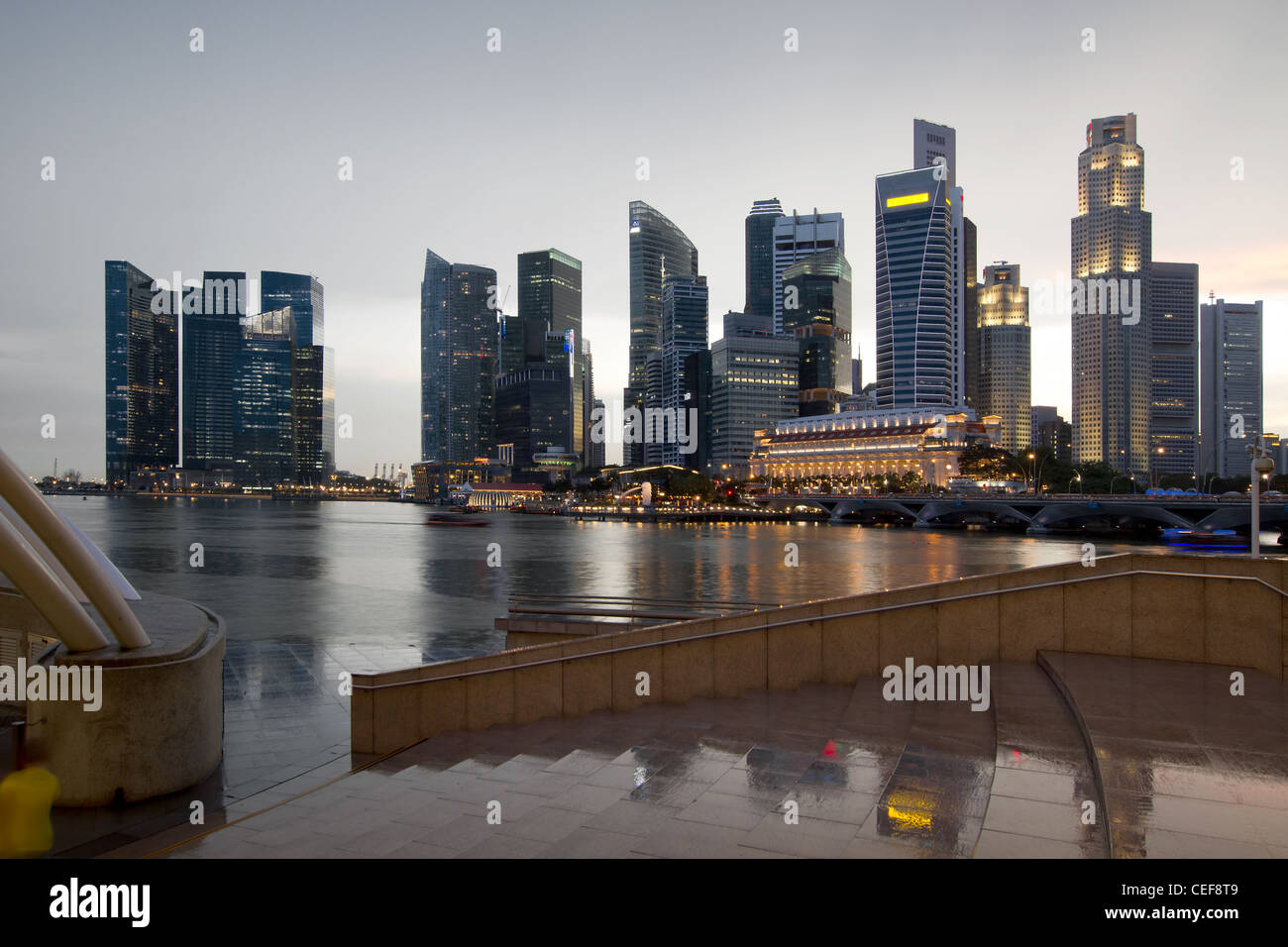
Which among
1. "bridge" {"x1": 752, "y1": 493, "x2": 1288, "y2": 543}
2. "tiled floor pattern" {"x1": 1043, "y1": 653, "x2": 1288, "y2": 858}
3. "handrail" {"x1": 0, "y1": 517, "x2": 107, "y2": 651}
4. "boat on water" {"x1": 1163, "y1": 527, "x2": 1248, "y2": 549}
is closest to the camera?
"tiled floor pattern" {"x1": 1043, "y1": 653, "x2": 1288, "y2": 858}

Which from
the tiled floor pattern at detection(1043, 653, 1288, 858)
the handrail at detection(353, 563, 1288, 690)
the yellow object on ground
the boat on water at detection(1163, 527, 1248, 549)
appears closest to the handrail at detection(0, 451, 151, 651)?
the yellow object on ground

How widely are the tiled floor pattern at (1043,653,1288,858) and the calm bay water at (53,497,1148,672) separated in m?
16.8

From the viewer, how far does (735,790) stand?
299 inches

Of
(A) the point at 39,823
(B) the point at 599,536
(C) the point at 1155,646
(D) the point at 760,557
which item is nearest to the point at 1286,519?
(D) the point at 760,557

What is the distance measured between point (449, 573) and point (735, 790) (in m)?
50.7

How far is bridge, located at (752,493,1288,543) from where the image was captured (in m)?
90.3

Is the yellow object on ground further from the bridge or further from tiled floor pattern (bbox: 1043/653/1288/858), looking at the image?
the bridge

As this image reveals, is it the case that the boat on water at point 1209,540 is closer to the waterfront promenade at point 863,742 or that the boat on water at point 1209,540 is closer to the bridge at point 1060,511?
the bridge at point 1060,511

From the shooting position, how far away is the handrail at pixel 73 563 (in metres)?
9.75

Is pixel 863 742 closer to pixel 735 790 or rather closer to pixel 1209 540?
pixel 735 790

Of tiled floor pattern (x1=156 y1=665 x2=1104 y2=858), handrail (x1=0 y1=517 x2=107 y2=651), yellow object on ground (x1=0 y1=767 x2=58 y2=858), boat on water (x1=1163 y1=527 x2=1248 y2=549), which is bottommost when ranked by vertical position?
boat on water (x1=1163 y1=527 x2=1248 y2=549)
